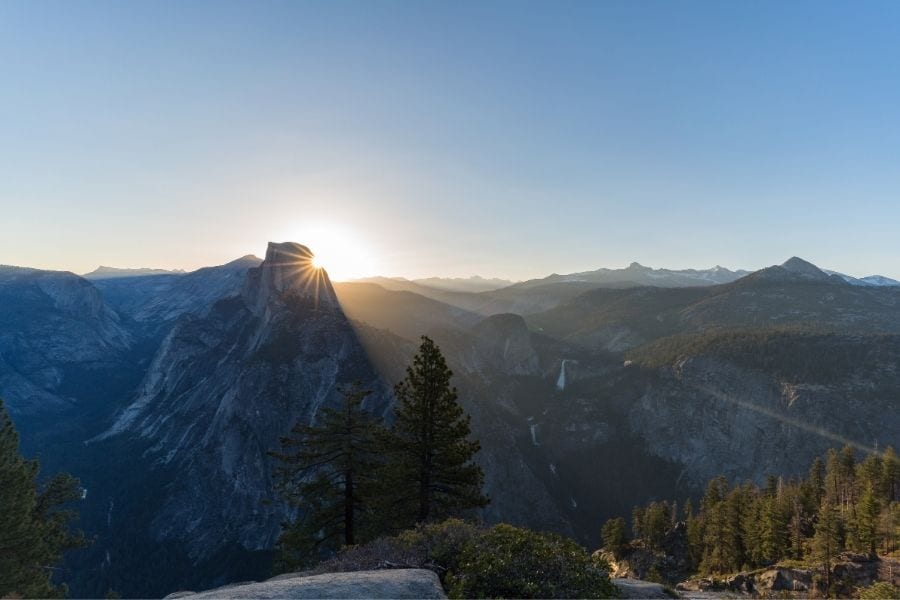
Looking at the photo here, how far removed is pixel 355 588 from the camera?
39.9 ft

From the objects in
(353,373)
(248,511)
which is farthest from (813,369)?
(248,511)

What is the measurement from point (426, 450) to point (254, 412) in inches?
4923

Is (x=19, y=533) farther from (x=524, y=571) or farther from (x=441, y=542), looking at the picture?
(x=524, y=571)

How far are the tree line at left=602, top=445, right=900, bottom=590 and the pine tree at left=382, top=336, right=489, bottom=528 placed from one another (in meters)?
35.4

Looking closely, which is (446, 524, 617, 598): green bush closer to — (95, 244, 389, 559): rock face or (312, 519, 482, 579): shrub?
(312, 519, 482, 579): shrub

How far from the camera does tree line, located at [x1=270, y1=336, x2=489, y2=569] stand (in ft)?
86.4

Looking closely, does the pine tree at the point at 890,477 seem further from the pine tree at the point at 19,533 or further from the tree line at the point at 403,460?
the pine tree at the point at 19,533

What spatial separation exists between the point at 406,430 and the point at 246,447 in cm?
12523

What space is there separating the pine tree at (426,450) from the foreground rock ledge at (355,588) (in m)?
12.5

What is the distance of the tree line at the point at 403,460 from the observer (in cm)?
2634

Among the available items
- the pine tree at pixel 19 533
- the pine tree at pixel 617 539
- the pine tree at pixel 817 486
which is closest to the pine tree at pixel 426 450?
the pine tree at pixel 19 533

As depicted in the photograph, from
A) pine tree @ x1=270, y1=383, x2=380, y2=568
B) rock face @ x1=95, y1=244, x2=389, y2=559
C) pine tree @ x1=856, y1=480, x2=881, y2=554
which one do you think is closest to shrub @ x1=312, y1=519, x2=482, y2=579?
pine tree @ x1=270, y1=383, x2=380, y2=568

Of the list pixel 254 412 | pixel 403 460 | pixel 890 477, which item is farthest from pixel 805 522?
pixel 254 412

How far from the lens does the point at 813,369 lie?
167875mm
